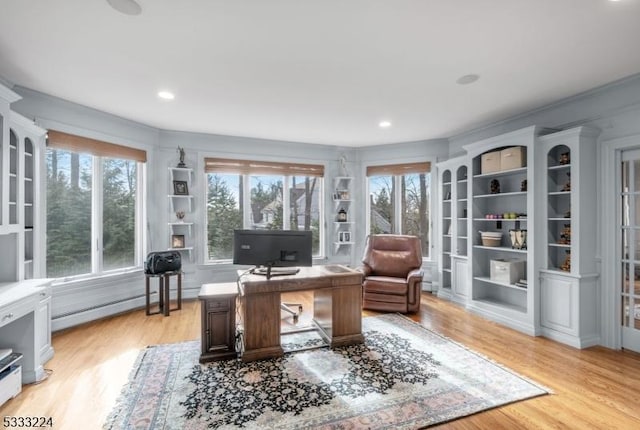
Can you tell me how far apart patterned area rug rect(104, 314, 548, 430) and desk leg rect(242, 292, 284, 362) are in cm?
10

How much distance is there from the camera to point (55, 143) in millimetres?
3543

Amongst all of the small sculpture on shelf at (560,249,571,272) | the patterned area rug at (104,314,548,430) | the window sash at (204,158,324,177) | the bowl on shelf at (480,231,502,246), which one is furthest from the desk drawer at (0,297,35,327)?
the small sculpture on shelf at (560,249,571,272)

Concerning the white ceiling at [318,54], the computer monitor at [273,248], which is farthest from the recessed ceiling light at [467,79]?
the computer monitor at [273,248]

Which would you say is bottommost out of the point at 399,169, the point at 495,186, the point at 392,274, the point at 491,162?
the point at 392,274

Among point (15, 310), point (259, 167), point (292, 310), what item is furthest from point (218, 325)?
point (259, 167)

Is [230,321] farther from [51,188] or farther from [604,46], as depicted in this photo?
[604,46]

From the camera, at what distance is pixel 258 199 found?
546 cm

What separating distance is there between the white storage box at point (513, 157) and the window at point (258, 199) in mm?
2906

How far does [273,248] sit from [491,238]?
2.95 metres

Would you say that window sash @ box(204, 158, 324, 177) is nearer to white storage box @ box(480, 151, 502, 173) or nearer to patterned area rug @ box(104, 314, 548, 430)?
white storage box @ box(480, 151, 502, 173)

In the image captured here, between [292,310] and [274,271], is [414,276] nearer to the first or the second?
[292,310]

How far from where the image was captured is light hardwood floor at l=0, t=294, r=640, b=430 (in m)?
2.10

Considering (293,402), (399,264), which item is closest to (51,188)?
(293,402)

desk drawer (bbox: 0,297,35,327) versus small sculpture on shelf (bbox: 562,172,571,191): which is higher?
small sculpture on shelf (bbox: 562,172,571,191)
